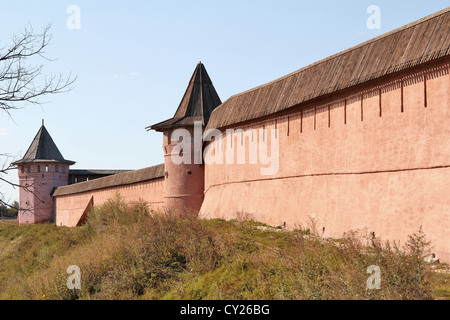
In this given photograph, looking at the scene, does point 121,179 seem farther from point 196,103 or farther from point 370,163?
point 370,163

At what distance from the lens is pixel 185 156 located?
22.3 m

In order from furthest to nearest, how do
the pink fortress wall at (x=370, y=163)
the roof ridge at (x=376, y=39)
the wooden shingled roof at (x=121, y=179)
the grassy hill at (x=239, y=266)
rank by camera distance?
1. the wooden shingled roof at (x=121, y=179)
2. the roof ridge at (x=376, y=39)
3. the pink fortress wall at (x=370, y=163)
4. the grassy hill at (x=239, y=266)

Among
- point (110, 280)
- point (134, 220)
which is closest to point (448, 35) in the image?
point (110, 280)

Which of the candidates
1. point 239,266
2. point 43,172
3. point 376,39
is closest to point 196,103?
point 376,39

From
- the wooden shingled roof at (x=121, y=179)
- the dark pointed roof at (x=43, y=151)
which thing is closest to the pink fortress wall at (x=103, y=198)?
the wooden shingled roof at (x=121, y=179)

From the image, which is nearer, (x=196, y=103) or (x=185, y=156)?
(x=185, y=156)

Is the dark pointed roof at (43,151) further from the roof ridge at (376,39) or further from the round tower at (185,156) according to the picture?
the roof ridge at (376,39)

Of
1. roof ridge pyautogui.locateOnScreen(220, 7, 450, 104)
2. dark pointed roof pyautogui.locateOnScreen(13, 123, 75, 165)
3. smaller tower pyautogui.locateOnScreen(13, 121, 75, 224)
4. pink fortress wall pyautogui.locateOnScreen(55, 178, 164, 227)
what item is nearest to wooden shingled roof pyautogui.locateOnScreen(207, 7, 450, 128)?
roof ridge pyautogui.locateOnScreen(220, 7, 450, 104)

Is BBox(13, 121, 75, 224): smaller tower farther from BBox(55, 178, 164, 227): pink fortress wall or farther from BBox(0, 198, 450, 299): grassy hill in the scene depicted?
BBox(0, 198, 450, 299): grassy hill

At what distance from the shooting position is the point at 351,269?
28.3 feet

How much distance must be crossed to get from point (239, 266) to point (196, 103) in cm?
1354

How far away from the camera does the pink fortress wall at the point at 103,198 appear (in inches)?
965

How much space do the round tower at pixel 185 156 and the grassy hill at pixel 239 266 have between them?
465 centimetres
